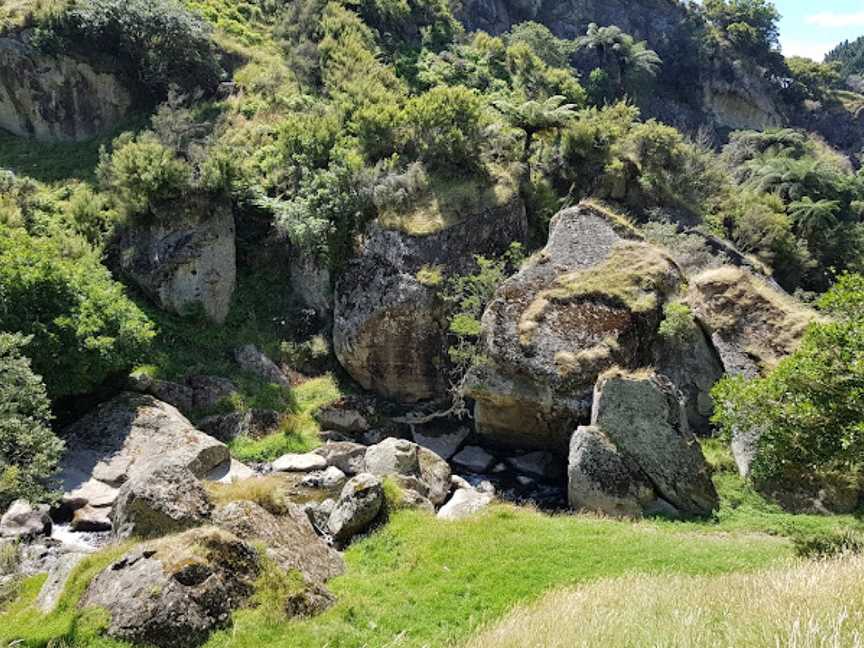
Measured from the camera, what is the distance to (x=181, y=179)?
24.2 metres

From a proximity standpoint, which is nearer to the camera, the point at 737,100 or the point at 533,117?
the point at 533,117

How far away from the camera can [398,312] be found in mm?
22750

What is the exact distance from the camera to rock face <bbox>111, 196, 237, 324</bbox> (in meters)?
24.0

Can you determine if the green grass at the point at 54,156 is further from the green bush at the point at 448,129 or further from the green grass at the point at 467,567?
the green grass at the point at 467,567

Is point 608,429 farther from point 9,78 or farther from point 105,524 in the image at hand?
point 9,78

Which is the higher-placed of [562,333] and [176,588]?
[562,333]

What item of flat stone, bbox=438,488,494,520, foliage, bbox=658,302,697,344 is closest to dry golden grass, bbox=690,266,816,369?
foliage, bbox=658,302,697,344

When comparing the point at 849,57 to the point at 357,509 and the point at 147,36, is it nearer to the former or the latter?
the point at 147,36

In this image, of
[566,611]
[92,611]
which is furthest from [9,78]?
[566,611]

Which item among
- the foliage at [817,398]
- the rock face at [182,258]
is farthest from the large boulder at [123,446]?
the foliage at [817,398]

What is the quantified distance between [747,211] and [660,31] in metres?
47.1

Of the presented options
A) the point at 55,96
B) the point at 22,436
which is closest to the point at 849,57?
the point at 55,96

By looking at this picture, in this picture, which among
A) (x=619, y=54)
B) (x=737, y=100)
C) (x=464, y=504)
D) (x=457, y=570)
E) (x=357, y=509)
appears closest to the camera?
(x=457, y=570)

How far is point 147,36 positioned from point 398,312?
22899 millimetres
